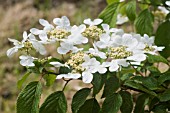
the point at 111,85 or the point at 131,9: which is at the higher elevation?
the point at 131,9

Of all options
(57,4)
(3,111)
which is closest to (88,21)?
(3,111)

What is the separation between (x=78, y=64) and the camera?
1004 millimetres

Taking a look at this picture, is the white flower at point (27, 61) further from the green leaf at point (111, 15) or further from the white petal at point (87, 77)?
the green leaf at point (111, 15)

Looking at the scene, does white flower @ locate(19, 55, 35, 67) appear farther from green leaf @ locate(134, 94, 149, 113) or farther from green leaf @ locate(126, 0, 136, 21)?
green leaf @ locate(126, 0, 136, 21)

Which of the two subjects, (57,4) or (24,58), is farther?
(57,4)

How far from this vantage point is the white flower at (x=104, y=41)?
1058 millimetres

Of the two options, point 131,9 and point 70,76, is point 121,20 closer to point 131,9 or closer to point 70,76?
point 131,9

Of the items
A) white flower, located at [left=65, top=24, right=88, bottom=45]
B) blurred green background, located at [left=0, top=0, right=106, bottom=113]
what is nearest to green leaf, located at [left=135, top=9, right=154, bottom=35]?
white flower, located at [left=65, top=24, right=88, bottom=45]

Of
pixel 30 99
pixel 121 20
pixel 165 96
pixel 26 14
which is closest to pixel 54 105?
pixel 30 99

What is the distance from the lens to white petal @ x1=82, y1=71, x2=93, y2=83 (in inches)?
37.6

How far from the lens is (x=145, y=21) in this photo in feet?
4.68

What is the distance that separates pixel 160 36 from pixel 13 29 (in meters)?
1.97

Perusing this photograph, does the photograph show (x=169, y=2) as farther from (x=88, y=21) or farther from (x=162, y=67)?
(x=162, y=67)

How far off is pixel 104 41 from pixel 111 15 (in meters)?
0.32
